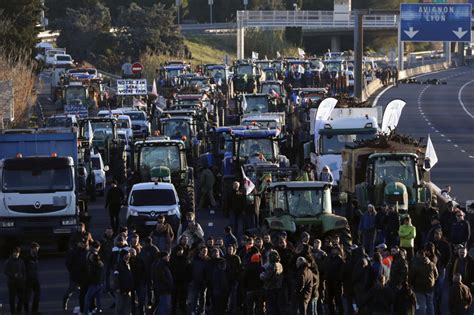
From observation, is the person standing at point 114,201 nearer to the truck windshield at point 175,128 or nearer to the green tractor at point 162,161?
the green tractor at point 162,161

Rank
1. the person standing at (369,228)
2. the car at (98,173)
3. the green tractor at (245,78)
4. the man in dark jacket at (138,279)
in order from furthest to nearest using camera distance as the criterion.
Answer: the green tractor at (245,78), the car at (98,173), the person standing at (369,228), the man in dark jacket at (138,279)

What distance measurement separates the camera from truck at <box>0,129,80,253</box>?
1305 inches

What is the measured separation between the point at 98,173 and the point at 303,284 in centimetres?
2305

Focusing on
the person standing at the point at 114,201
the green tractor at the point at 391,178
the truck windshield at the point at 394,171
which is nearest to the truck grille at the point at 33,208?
the person standing at the point at 114,201

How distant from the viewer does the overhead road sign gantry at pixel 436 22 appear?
72.2 meters

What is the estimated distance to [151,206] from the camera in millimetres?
34812

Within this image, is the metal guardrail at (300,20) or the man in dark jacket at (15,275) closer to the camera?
the man in dark jacket at (15,275)

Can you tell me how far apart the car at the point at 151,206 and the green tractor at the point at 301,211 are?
13.1ft

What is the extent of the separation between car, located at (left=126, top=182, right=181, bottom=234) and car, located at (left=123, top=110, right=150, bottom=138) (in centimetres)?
2280

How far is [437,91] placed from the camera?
109438mm

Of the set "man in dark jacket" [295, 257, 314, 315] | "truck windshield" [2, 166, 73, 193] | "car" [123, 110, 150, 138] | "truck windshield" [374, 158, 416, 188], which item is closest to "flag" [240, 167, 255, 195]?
"truck windshield" [374, 158, 416, 188]

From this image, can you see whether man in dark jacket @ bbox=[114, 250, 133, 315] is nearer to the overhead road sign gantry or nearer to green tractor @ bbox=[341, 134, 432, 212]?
green tractor @ bbox=[341, 134, 432, 212]

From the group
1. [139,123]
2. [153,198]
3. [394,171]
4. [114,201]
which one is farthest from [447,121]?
[153,198]

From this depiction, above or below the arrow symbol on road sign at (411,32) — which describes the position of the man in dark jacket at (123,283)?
below
